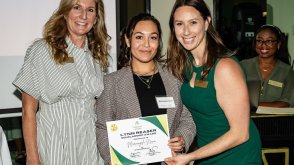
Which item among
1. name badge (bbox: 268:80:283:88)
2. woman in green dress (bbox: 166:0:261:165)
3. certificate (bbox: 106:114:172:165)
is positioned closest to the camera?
woman in green dress (bbox: 166:0:261:165)


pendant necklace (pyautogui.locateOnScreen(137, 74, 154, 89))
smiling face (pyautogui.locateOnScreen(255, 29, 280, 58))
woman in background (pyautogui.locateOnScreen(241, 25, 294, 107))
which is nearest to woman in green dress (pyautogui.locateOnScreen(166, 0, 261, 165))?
pendant necklace (pyautogui.locateOnScreen(137, 74, 154, 89))

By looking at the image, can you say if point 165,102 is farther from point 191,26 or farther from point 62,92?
point 62,92

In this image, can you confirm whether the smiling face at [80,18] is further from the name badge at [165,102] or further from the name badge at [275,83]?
→ the name badge at [275,83]

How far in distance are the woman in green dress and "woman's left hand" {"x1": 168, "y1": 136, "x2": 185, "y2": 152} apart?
5cm

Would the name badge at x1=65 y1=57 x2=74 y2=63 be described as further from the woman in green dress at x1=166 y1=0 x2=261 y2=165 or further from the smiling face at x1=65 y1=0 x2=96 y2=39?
the woman in green dress at x1=166 y1=0 x2=261 y2=165

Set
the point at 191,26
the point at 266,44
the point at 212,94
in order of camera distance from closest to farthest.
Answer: the point at 212,94 → the point at 191,26 → the point at 266,44

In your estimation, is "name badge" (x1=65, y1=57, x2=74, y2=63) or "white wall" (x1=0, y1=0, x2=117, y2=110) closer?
"name badge" (x1=65, y1=57, x2=74, y2=63)

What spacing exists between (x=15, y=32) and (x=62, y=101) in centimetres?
105

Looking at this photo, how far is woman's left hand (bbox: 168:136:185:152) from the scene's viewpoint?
2.12 metres

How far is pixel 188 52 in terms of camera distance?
2279mm

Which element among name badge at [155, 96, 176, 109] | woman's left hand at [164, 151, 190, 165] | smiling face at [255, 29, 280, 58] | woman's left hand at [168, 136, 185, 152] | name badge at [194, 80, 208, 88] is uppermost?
smiling face at [255, 29, 280, 58]

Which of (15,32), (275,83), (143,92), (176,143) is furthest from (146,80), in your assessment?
(275,83)

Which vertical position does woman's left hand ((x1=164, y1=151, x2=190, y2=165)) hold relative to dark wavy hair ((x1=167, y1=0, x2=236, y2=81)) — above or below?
below

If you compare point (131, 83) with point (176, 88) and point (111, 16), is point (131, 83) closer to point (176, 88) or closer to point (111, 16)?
point (176, 88)
